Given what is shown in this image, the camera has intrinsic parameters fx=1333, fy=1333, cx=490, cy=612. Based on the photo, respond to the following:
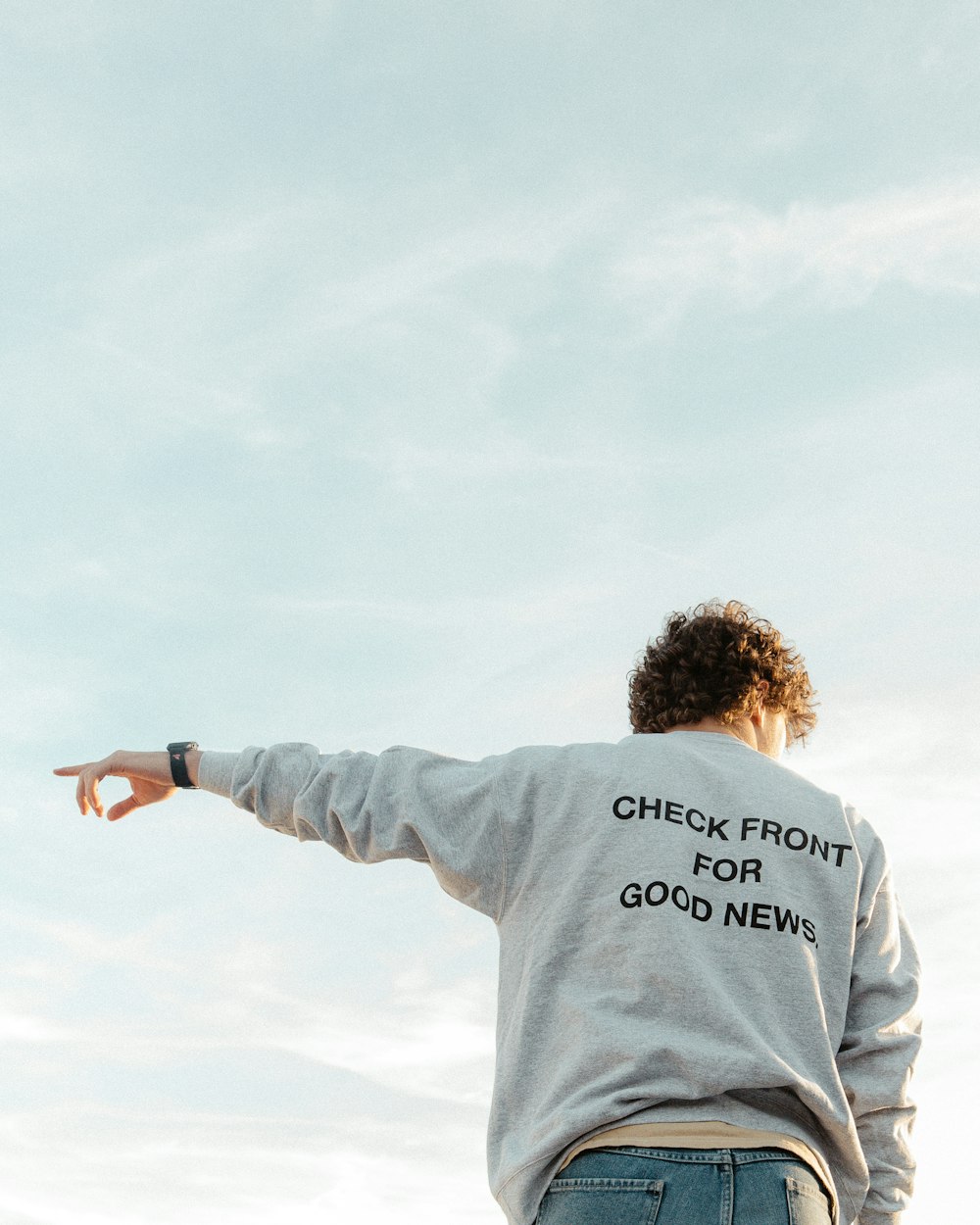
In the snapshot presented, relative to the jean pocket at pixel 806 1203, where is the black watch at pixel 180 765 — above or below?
above

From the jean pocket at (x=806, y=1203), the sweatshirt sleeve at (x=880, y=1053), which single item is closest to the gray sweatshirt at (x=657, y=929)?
the sweatshirt sleeve at (x=880, y=1053)

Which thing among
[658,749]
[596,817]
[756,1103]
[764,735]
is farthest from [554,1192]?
[764,735]

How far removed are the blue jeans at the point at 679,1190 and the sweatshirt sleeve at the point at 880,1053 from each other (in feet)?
1.98

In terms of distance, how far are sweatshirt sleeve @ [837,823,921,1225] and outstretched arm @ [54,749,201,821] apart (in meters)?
2.04

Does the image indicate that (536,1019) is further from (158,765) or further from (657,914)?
(158,765)

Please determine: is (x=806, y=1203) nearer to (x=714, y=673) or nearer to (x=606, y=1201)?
(x=606, y=1201)

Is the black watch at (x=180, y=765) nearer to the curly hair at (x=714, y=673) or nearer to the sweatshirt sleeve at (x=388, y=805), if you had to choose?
the sweatshirt sleeve at (x=388, y=805)

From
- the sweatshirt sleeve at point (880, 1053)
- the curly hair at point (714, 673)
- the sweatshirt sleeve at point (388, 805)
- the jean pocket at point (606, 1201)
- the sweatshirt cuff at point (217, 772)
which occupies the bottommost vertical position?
the jean pocket at point (606, 1201)

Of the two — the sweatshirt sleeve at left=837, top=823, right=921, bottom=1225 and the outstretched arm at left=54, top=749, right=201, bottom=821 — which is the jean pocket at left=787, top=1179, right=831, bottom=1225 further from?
the outstretched arm at left=54, top=749, right=201, bottom=821

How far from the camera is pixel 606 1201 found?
3.11 metres

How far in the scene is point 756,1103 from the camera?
129 inches

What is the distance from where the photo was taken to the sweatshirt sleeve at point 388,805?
3604 mm

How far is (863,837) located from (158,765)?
6.96 feet

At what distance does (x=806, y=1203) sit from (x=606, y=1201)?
0.50 meters
